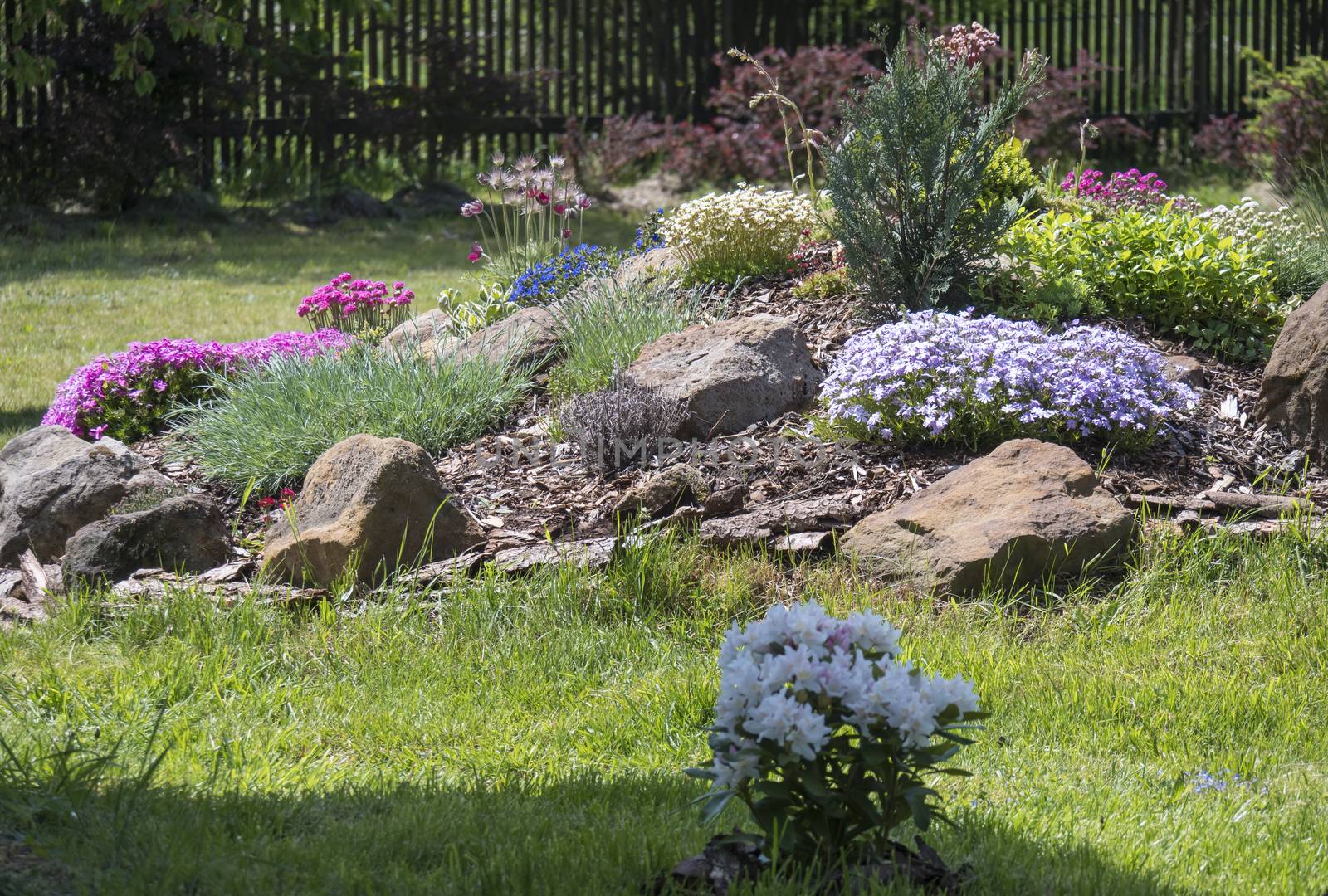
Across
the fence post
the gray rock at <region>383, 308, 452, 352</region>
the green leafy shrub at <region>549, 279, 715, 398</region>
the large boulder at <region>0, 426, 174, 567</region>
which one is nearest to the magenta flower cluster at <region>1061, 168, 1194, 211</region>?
the green leafy shrub at <region>549, 279, 715, 398</region>

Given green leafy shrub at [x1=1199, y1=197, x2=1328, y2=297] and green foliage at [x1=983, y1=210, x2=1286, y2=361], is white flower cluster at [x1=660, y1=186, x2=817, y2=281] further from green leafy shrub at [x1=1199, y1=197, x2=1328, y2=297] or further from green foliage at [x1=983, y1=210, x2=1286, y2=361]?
green leafy shrub at [x1=1199, y1=197, x2=1328, y2=297]

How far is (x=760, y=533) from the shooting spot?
4.68 meters

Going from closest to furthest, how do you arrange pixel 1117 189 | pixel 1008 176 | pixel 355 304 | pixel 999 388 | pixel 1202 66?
pixel 999 388
pixel 1008 176
pixel 355 304
pixel 1117 189
pixel 1202 66

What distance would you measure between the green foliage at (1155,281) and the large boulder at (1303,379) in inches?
31.8

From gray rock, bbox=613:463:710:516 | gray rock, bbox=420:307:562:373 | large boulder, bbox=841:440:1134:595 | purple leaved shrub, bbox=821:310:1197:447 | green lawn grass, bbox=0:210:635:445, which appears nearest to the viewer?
large boulder, bbox=841:440:1134:595


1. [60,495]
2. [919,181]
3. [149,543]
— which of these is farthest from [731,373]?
[60,495]

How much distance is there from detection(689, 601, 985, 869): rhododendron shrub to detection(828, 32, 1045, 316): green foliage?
3837mm

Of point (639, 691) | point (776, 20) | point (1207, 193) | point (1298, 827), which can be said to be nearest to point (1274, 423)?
point (1298, 827)

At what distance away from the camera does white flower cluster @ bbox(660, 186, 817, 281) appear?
706 centimetres

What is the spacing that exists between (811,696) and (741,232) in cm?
→ 505

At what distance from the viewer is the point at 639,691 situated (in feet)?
12.3

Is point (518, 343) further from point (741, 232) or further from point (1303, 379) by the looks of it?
point (1303, 379)

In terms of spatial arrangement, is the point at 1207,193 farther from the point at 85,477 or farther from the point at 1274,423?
the point at 85,477

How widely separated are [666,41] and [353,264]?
6.05 meters
